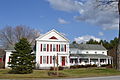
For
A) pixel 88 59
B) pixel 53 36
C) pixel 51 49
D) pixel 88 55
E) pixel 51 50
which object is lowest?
pixel 88 59

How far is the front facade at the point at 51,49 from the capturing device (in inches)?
1774

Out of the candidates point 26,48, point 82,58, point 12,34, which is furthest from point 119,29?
point 12,34

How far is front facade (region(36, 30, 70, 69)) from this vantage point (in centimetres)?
4506

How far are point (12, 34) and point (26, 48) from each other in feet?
139

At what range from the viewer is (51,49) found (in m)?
45.8

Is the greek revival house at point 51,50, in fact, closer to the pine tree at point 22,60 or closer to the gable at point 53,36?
the gable at point 53,36

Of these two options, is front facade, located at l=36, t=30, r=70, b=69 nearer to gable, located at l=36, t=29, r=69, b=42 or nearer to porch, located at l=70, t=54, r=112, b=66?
gable, located at l=36, t=29, r=69, b=42

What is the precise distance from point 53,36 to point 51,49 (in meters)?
2.99

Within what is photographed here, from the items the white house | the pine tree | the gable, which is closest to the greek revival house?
the gable

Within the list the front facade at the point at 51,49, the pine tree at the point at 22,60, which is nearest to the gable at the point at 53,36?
the front facade at the point at 51,49

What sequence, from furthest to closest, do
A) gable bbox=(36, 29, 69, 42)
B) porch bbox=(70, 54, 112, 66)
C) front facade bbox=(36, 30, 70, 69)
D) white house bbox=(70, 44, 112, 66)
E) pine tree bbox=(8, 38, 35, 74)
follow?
white house bbox=(70, 44, 112, 66) < porch bbox=(70, 54, 112, 66) < gable bbox=(36, 29, 69, 42) < front facade bbox=(36, 30, 70, 69) < pine tree bbox=(8, 38, 35, 74)

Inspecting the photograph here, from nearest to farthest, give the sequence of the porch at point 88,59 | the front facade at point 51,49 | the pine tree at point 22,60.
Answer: the pine tree at point 22,60 < the front facade at point 51,49 < the porch at point 88,59

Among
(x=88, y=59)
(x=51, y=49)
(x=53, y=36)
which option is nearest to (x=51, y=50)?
(x=51, y=49)

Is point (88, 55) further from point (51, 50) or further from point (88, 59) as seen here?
point (51, 50)
